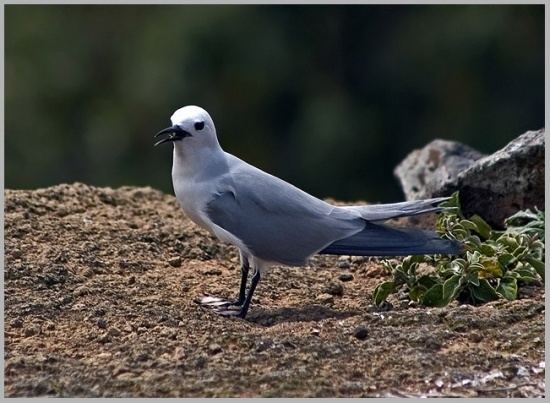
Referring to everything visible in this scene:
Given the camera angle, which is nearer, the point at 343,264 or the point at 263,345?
the point at 263,345

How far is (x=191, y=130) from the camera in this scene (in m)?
7.26

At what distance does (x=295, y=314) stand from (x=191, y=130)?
127 cm

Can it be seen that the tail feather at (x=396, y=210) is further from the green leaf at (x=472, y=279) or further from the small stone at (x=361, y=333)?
the small stone at (x=361, y=333)

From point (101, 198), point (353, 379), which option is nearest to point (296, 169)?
point (101, 198)

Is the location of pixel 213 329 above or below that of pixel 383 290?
below

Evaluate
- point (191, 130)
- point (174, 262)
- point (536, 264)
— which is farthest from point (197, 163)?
point (536, 264)

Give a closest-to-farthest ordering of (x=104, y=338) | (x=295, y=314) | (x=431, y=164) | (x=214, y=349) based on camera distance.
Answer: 1. (x=214, y=349)
2. (x=104, y=338)
3. (x=295, y=314)
4. (x=431, y=164)

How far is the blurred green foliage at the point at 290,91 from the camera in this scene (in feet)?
60.1

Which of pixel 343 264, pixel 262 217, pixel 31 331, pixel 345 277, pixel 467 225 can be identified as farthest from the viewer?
pixel 343 264

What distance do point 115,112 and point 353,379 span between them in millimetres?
13930

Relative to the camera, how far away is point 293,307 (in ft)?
23.6

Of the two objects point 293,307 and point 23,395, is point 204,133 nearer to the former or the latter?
point 293,307

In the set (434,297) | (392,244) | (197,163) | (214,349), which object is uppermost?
(197,163)

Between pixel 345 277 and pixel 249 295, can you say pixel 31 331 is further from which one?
pixel 345 277
